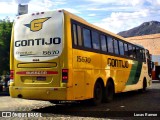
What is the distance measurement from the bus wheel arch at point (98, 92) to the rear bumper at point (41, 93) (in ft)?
7.89

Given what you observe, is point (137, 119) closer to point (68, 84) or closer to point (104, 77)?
point (68, 84)

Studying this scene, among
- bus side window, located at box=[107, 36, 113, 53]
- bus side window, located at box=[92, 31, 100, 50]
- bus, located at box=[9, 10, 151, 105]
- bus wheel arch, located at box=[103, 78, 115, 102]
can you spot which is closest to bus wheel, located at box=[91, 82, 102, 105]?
bus, located at box=[9, 10, 151, 105]

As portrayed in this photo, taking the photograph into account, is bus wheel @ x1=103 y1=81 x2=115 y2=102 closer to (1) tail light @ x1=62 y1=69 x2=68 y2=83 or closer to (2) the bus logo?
(1) tail light @ x1=62 y1=69 x2=68 y2=83

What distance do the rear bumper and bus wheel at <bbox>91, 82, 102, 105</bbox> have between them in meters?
2.52

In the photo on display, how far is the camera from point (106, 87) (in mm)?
14250

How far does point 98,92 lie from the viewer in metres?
13.4

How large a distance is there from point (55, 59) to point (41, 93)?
1.28 m

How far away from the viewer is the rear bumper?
1084 centimetres

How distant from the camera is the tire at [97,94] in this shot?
13.1 metres

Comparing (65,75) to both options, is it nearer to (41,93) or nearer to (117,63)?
(41,93)

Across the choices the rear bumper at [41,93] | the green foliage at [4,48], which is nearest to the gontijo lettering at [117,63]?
the rear bumper at [41,93]

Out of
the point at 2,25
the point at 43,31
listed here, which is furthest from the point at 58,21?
the point at 2,25

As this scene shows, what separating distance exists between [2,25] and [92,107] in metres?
22.3

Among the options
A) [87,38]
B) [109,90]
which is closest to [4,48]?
[109,90]
